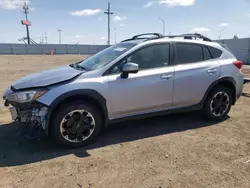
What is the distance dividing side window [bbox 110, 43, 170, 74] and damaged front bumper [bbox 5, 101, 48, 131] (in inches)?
57.4

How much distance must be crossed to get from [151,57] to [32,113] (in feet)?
7.40

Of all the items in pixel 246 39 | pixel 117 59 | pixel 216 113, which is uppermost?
pixel 246 39

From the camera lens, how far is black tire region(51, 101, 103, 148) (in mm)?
3857

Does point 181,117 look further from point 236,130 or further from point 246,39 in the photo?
point 246,39

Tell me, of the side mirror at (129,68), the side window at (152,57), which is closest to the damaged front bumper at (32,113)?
the side mirror at (129,68)

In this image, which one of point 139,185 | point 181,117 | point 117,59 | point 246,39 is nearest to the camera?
point 139,185

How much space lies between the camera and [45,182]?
314cm

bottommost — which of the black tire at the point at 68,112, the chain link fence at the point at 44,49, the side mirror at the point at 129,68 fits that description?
the black tire at the point at 68,112

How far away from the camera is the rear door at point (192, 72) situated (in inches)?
188

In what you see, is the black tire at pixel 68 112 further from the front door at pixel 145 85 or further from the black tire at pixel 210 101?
the black tire at pixel 210 101

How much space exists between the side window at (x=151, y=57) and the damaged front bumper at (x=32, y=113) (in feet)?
4.78

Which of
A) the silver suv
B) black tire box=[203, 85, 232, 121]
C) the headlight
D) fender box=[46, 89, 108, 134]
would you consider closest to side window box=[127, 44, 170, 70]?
the silver suv

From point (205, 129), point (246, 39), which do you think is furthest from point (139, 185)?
point (246, 39)

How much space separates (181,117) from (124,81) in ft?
6.78
